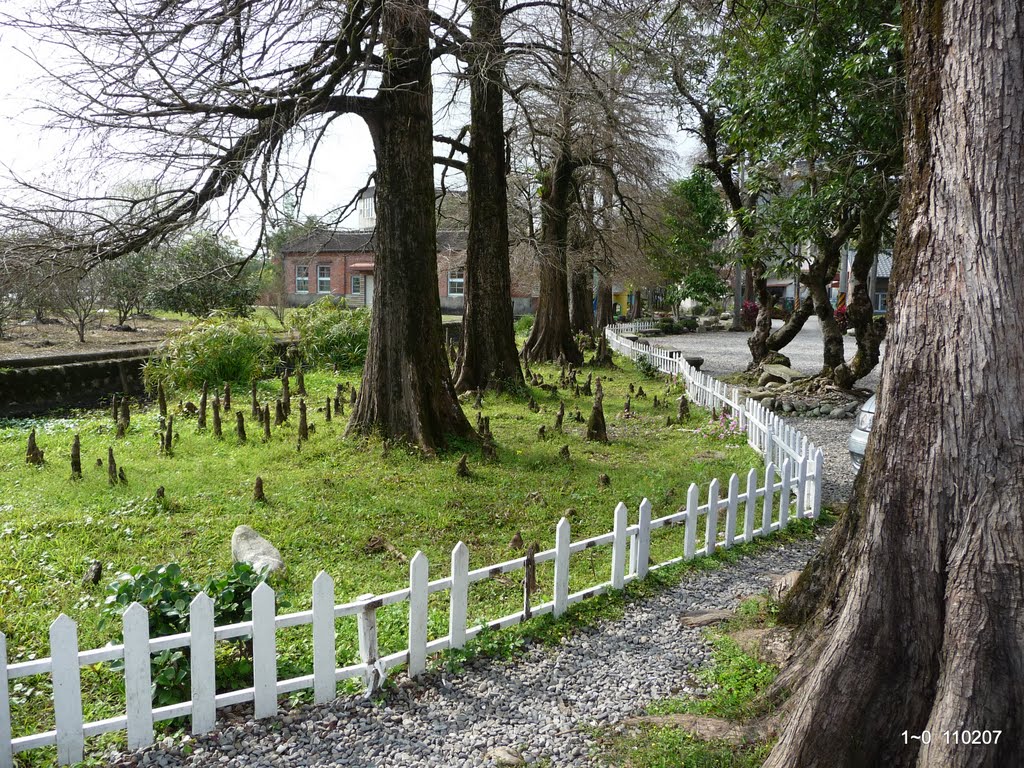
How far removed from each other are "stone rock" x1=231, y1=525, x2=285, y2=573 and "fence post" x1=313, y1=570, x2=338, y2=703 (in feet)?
5.64

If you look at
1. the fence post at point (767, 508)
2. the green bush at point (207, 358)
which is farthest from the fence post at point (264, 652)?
the green bush at point (207, 358)

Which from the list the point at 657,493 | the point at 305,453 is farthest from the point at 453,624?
the point at 305,453

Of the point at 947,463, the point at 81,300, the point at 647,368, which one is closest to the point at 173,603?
the point at 947,463

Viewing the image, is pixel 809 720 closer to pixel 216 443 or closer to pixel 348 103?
pixel 348 103

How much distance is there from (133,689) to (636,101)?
13348 millimetres

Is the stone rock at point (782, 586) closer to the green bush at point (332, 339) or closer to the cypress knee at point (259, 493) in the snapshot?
the cypress knee at point (259, 493)

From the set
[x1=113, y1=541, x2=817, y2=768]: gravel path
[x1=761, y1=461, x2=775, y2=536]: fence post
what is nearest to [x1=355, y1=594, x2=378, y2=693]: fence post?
[x1=113, y1=541, x2=817, y2=768]: gravel path

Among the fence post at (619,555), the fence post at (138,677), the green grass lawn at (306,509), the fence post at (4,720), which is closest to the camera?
the fence post at (4,720)

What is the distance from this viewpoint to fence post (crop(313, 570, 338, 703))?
3.61 meters

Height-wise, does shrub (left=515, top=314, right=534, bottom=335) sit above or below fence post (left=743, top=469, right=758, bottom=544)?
above

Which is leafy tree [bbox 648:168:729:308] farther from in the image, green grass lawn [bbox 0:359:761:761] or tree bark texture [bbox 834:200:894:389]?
green grass lawn [bbox 0:359:761:761]

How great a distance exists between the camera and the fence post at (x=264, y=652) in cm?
347

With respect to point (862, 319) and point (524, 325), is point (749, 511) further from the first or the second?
point (524, 325)

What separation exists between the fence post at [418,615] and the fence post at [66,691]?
1.53 m
